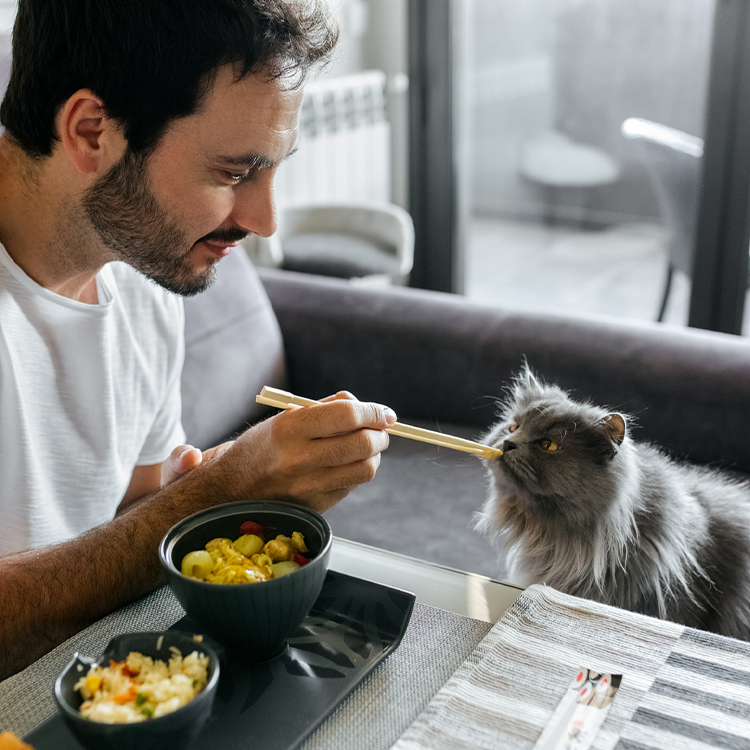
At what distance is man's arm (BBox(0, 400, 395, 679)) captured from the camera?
884 millimetres

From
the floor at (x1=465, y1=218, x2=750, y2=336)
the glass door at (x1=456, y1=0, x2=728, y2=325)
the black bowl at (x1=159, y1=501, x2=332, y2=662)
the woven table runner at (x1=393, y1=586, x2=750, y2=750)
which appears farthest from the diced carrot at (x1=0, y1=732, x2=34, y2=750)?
the floor at (x1=465, y1=218, x2=750, y2=336)

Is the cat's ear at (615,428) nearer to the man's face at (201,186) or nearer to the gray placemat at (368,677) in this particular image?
the gray placemat at (368,677)

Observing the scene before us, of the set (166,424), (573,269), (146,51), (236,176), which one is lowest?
(573,269)

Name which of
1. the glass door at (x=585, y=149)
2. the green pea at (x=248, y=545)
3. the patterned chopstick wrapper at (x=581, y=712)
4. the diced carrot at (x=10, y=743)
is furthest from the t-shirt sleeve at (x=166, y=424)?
the glass door at (x=585, y=149)

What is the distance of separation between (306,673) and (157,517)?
280 millimetres

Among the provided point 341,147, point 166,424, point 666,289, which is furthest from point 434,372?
point 341,147

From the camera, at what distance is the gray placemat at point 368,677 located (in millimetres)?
718

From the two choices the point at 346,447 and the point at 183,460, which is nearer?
the point at 346,447

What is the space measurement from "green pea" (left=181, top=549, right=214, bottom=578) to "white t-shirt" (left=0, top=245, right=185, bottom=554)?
19.9 inches

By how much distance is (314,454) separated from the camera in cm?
91

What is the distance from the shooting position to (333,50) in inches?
49.9

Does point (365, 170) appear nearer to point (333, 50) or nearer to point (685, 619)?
point (333, 50)

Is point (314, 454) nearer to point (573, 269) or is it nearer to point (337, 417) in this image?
point (337, 417)

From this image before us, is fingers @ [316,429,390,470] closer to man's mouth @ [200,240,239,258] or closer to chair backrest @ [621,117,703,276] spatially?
man's mouth @ [200,240,239,258]
